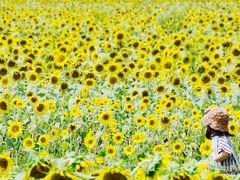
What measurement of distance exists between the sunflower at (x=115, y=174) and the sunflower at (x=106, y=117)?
2.93 meters

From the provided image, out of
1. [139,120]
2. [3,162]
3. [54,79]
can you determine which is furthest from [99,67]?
[3,162]

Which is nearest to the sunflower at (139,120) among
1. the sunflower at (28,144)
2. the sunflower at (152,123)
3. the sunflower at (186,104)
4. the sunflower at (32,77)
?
the sunflower at (152,123)

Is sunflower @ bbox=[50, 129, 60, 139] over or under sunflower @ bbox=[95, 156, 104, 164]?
over

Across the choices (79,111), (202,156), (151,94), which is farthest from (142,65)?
(202,156)

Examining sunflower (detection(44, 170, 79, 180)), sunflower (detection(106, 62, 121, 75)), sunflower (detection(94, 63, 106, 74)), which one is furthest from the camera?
sunflower (detection(94, 63, 106, 74))

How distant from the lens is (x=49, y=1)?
1725cm

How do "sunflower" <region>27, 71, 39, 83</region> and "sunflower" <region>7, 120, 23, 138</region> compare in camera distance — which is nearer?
"sunflower" <region>7, 120, 23, 138</region>

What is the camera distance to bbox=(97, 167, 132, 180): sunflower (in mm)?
1816

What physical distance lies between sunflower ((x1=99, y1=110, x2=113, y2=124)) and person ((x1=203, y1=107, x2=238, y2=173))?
98 cm

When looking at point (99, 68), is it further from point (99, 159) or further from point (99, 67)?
point (99, 159)

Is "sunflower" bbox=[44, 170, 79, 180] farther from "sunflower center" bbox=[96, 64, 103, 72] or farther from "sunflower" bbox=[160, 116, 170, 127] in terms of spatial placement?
"sunflower center" bbox=[96, 64, 103, 72]

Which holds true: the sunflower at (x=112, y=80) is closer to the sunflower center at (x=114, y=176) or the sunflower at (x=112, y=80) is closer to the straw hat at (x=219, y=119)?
the straw hat at (x=219, y=119)

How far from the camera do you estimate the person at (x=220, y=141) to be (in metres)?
3.90

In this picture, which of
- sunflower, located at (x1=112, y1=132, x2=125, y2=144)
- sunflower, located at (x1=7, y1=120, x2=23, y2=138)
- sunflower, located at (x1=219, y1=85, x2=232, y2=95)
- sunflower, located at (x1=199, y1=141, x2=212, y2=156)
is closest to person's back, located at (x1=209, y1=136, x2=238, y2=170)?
sunflower, located at (x1=199, y1=141, x2=212, y2=156)
